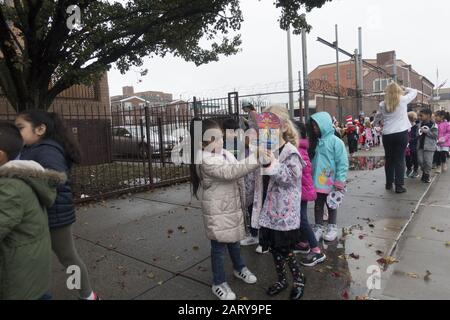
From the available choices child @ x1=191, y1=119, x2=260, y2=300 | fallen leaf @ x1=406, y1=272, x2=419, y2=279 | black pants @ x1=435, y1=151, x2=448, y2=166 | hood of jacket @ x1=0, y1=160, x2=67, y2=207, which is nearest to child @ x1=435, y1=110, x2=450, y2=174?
black pants @ x1=435, y1=151, x2=448, y2=166

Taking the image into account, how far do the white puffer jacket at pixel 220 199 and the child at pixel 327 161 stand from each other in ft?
4.98

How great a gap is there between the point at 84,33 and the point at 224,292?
5.74 metres

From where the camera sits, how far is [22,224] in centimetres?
203

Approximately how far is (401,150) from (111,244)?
16.7ft

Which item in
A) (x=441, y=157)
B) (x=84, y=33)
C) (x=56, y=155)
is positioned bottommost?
(x=441, y=157)

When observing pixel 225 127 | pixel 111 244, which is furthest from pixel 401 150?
pixel 111 244

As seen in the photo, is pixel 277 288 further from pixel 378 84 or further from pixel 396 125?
pixel 378 84

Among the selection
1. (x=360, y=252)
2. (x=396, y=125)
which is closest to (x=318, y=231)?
(x=360, y=252)

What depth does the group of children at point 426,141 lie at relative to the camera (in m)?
7.47

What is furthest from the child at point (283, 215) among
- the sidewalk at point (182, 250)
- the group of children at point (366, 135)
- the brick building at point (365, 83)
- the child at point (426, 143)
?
the group of children at point (366, 135)

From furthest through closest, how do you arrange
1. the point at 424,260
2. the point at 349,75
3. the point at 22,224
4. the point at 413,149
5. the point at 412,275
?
1. the point at 349,75
2. the point at 413,149
3. the point at 424,260
4. the point at 412,275
5. the point at 22,224

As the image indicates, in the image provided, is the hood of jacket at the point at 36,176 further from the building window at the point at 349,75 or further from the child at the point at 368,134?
the building window at the point at 349,75
